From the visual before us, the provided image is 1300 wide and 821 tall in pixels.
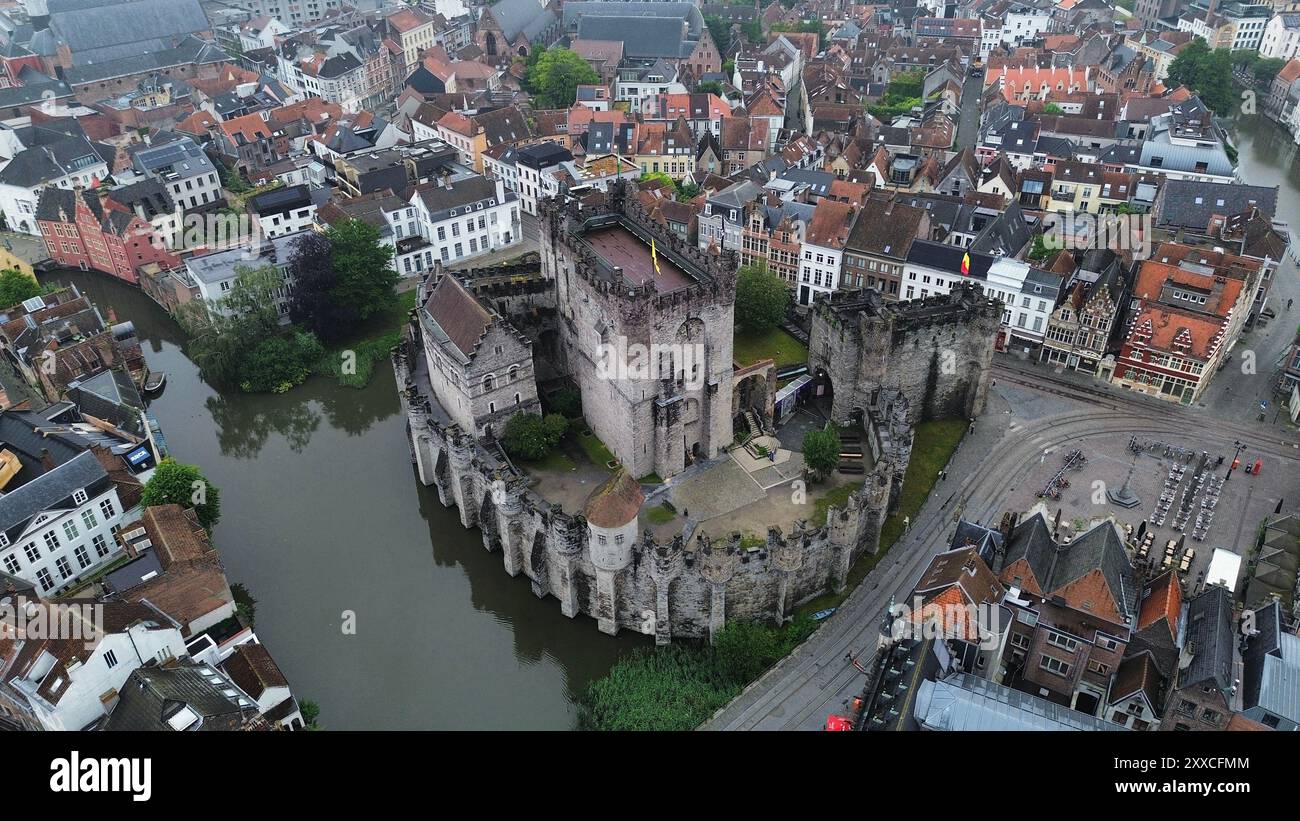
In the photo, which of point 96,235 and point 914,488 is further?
point 96,235

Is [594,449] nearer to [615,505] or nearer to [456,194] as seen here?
[615,505]

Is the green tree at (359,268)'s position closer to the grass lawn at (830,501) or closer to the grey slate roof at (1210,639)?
the grass lawn at (830,501)

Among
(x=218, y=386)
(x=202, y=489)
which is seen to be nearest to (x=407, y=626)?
(x=202, y=489)

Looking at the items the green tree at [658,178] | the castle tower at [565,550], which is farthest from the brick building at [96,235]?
the castle tower at [565,550]

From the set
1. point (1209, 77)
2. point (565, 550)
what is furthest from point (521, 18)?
point (565, 550)

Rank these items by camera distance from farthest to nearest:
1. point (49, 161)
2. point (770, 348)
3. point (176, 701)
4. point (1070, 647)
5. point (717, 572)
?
point (49, 161)
point (770, 348)
point (717, 572)
point (1070, 647)
point (176, 701)
